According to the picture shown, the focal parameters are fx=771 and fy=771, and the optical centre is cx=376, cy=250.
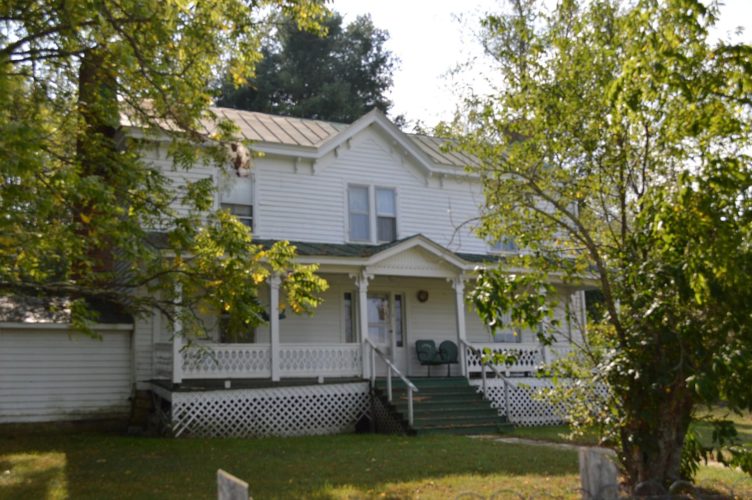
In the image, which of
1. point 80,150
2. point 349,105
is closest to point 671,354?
point 80,150

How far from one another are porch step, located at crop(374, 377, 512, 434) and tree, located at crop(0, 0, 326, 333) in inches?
229

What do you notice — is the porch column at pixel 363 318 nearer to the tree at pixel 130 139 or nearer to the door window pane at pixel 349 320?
the door window pane at pixel 349 320

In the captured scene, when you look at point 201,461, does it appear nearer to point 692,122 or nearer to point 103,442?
point 103,442

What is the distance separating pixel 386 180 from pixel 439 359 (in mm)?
5094

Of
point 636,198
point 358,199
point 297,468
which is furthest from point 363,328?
point 636,198

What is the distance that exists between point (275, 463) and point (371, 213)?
10.0 m

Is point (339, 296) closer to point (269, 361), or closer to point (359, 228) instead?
point (359, 228)

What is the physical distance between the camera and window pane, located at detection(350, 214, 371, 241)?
20656 mm

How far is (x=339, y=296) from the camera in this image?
20297 mm

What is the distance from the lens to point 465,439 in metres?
14.9

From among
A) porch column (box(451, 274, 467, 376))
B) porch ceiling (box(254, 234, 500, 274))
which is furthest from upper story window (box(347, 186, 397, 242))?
porch column (box(451, 274, 467, 376))

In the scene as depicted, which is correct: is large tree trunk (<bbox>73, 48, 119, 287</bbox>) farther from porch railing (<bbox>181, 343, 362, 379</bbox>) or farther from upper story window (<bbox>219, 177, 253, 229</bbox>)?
upper story window (<bbox>219, 177, 253, 229</bbox>)

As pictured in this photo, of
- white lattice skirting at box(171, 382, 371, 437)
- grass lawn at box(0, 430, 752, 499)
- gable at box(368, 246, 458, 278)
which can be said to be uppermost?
gable at box(368, 246, 458, 278)

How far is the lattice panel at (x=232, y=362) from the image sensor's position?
16500 millimetres
